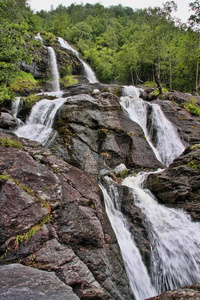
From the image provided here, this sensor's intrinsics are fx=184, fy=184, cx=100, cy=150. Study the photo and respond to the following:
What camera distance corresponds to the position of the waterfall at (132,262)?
500cm

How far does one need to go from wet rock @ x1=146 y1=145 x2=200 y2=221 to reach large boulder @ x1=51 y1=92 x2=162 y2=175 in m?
2.36

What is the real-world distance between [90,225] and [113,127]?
8203 mm

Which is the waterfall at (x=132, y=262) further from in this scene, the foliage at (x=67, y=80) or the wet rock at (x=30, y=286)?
the foliage at (x=67, y=80)

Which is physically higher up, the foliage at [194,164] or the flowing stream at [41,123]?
the flowing stream at [41,123]

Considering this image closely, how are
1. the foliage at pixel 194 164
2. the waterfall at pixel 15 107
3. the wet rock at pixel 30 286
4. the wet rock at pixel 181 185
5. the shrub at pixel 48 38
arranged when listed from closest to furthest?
the wet rock at pixel 30 286, the wet rock at pixel 181 185, the foliage at pixel 194 164, the waterfall at pixel 15 107, the shrub at pixel 48 38

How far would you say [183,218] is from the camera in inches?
279

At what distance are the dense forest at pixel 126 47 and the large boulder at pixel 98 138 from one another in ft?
12.1

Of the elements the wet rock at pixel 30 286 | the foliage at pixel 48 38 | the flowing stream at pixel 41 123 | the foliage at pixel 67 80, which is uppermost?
the foliage at pixel 48 38

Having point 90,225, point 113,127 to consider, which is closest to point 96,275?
point 90,225

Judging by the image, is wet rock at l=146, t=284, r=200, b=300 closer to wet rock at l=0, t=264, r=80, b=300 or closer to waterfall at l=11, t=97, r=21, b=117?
wet rock at l=0, t=264, r=80, b=300

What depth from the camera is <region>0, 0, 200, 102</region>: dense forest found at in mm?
8008

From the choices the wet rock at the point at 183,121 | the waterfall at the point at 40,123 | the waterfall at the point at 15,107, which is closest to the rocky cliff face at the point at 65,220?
the waterfall at the point at 40,123

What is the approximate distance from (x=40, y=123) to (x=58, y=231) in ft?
32.2

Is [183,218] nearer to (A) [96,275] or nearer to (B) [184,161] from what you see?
(B) [184,161]
